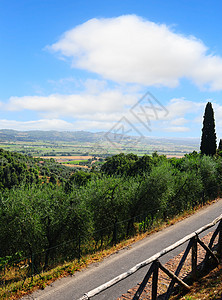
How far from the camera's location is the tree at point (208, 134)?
1407 inches

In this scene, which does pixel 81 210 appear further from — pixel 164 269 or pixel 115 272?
pixel 164 269

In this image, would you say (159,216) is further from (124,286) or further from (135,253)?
(124,286)

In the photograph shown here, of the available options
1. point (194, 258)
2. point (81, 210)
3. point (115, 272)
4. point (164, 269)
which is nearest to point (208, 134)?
point (81, 210)

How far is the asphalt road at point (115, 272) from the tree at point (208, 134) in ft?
77.4

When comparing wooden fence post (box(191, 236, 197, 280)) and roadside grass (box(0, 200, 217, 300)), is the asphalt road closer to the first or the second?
roadside grass (box(0, 200, 217, 300))

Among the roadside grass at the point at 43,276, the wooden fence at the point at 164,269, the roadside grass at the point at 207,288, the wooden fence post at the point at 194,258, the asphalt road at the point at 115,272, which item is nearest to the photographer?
the wooden fence at the point at 164,269

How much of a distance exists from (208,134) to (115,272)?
31337mm

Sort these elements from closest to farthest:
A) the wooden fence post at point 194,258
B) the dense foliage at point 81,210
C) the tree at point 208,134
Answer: the wooden fence post at point 194,258
the dense foliage at point 81,210
the tree at point 208,134

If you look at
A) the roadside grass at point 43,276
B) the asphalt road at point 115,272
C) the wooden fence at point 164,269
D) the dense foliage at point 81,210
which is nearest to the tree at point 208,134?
the dense foliage at point 81,210

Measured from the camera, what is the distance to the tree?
1407 inches

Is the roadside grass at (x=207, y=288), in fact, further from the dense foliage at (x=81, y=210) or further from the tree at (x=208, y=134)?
the tree at (x=208, y=134)

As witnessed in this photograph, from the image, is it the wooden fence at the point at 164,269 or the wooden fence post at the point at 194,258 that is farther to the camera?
the wooden fence post at the point at 194,258

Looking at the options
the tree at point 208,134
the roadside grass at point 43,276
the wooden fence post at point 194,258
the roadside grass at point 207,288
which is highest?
the tree at point 208,134

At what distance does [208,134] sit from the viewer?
1421 inches
